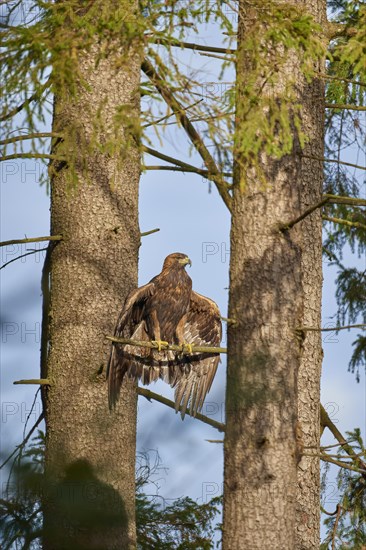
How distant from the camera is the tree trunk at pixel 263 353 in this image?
571 cm

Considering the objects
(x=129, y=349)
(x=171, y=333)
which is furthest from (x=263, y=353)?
(x=171, y=333)

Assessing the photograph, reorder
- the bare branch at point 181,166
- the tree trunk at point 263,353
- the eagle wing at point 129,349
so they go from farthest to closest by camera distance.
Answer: the eagle wing at point 129,349 < the bare branch at point 181,166 < the tree trunk at point 263,353

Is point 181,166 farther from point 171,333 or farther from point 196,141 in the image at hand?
point 171,333

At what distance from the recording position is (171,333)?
9.13 metres

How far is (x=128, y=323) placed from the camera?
8555mm

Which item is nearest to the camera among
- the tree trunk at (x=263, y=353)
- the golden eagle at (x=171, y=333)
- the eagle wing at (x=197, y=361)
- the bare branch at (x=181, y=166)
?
the tree trunk at (x=263, y=353)

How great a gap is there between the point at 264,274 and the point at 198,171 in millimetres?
906

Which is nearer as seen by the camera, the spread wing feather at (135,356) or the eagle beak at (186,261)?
the spread wing feather at (135,356)

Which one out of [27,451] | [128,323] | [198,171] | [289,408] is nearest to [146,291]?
[128,323]

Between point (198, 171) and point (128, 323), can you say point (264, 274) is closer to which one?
point (198, 171)

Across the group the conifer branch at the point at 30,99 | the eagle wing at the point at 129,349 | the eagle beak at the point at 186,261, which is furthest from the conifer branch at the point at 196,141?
the eagle beak at the point at 186,261

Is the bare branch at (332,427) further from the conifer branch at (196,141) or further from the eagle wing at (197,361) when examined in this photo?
the conifer branch at (196,141)

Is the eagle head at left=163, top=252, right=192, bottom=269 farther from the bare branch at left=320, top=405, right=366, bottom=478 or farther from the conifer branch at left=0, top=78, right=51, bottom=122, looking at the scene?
the conifer branch at left=0, top=78, right=51, bottom=122

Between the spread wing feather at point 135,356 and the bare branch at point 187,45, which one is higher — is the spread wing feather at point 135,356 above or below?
below
